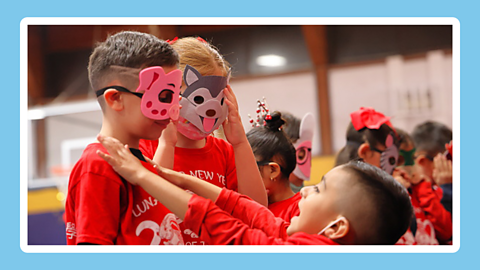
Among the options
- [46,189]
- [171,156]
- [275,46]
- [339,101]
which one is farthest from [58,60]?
[171,156]

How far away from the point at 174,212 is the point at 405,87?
4.93 meters

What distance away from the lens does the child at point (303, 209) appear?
3.61ft

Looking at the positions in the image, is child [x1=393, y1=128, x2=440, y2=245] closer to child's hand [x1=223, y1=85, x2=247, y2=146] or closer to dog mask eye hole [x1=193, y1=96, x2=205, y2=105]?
child's hand [x1=223, y1=85, x2=247, y2=146]

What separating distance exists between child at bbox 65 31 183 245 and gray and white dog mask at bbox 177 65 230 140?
124 millimetres

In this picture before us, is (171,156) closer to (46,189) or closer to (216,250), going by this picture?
(216,250)

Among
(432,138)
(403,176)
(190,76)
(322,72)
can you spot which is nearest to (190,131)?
(190,76)

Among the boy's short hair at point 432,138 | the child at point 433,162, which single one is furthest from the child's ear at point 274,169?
the boy's short hair at point 432,138

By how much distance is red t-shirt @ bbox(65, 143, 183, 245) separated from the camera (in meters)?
1.07

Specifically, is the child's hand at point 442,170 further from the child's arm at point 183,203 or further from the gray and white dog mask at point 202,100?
the child's arm at point 183,203

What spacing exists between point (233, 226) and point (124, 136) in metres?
0.33

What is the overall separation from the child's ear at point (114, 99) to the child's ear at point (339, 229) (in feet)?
1.82

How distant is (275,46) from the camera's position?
18.5ft

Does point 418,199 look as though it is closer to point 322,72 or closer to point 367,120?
point 367,120

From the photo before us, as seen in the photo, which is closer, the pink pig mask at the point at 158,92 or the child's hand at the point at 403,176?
the pink pig mask at the point at 158,92
